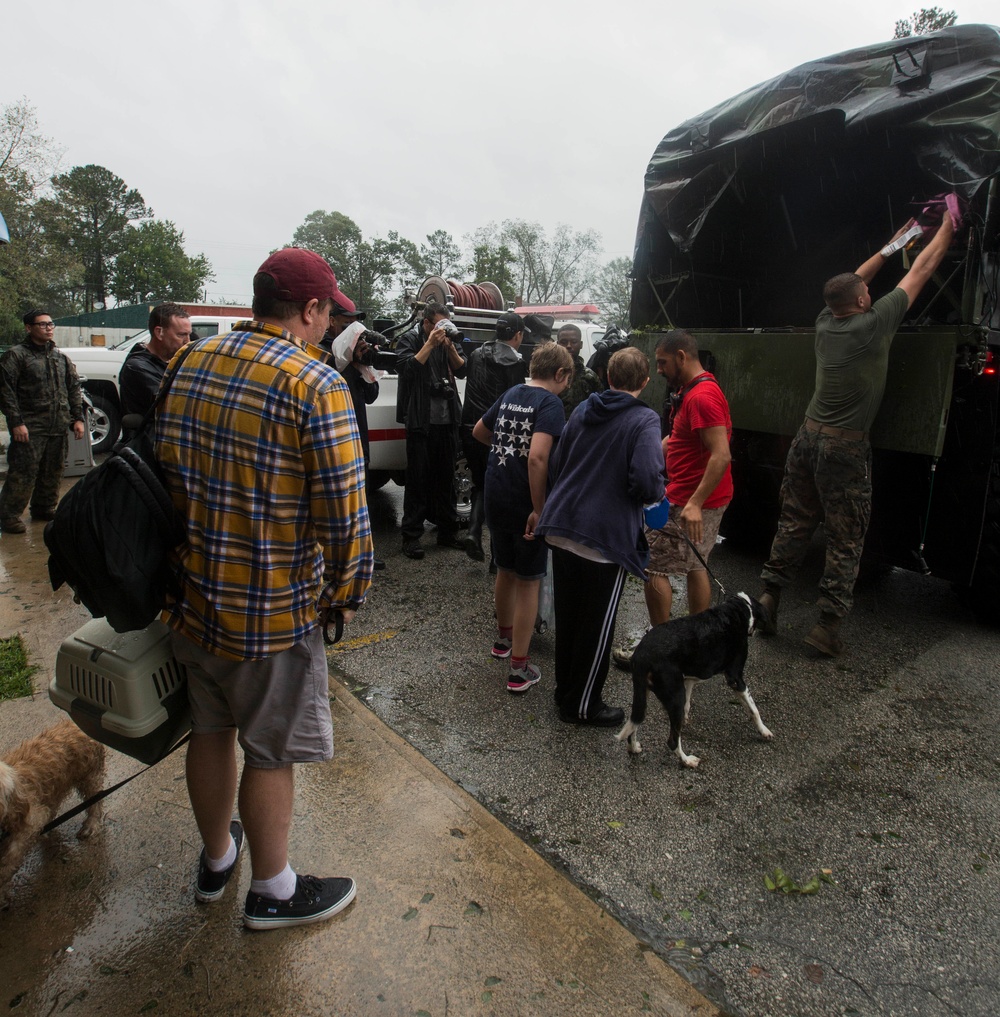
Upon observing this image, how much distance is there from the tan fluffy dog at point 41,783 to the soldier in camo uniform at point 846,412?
357 centimetres

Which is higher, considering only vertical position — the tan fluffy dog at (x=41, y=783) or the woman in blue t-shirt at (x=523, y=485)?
the woman in blue t-shirt at (x=523, y=485)

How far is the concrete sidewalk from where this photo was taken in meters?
1.81

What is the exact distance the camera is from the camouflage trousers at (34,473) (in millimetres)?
5801

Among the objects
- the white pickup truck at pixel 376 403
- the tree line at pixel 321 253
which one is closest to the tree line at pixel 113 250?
the tree line at pixel 321 253

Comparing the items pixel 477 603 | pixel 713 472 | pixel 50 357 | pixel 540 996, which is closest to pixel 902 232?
pixel 713 472

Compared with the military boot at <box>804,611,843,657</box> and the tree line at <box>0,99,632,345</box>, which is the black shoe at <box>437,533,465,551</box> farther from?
the tree line at <box>0,99,632,345</box>

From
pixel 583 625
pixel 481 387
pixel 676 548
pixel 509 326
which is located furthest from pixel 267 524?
pixel 481 387

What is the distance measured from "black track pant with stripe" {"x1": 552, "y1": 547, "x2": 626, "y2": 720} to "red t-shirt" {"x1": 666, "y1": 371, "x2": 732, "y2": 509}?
2.92 ft

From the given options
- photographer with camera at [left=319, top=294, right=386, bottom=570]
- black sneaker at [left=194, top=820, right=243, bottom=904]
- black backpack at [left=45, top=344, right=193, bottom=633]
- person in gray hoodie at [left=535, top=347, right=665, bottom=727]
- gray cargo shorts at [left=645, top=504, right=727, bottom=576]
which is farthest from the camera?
photographer with camera at [left=319, top=294, right=386, bottom=570]

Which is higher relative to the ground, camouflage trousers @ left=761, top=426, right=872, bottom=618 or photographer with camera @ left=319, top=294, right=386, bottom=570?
photographer with camera @ left=319, top=294, right=386, bottom=570

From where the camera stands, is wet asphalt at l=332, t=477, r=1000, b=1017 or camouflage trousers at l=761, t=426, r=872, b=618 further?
camouflage trousers at l=761, t=426, r=872, b=618

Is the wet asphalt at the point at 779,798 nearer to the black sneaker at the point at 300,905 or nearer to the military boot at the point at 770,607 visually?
the military boot at the point at 770,607

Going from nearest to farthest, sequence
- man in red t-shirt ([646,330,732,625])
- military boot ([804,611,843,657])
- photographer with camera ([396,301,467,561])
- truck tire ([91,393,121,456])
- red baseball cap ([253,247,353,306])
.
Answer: red baseball cap ([253,247,353,306]) < man in red t-shirt ([646,330,732,625]) < military boot ([804,611,843,657]) < photographer with camera ([396,301,467,561]) < truck tire ([91,393,121,456])

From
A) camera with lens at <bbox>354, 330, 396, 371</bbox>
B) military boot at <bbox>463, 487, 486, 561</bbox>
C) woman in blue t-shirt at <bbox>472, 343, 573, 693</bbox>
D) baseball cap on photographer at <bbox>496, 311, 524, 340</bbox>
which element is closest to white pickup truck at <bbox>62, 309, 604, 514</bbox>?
camera with lens at <bbox>354, 330, 396, 371</bbox>
